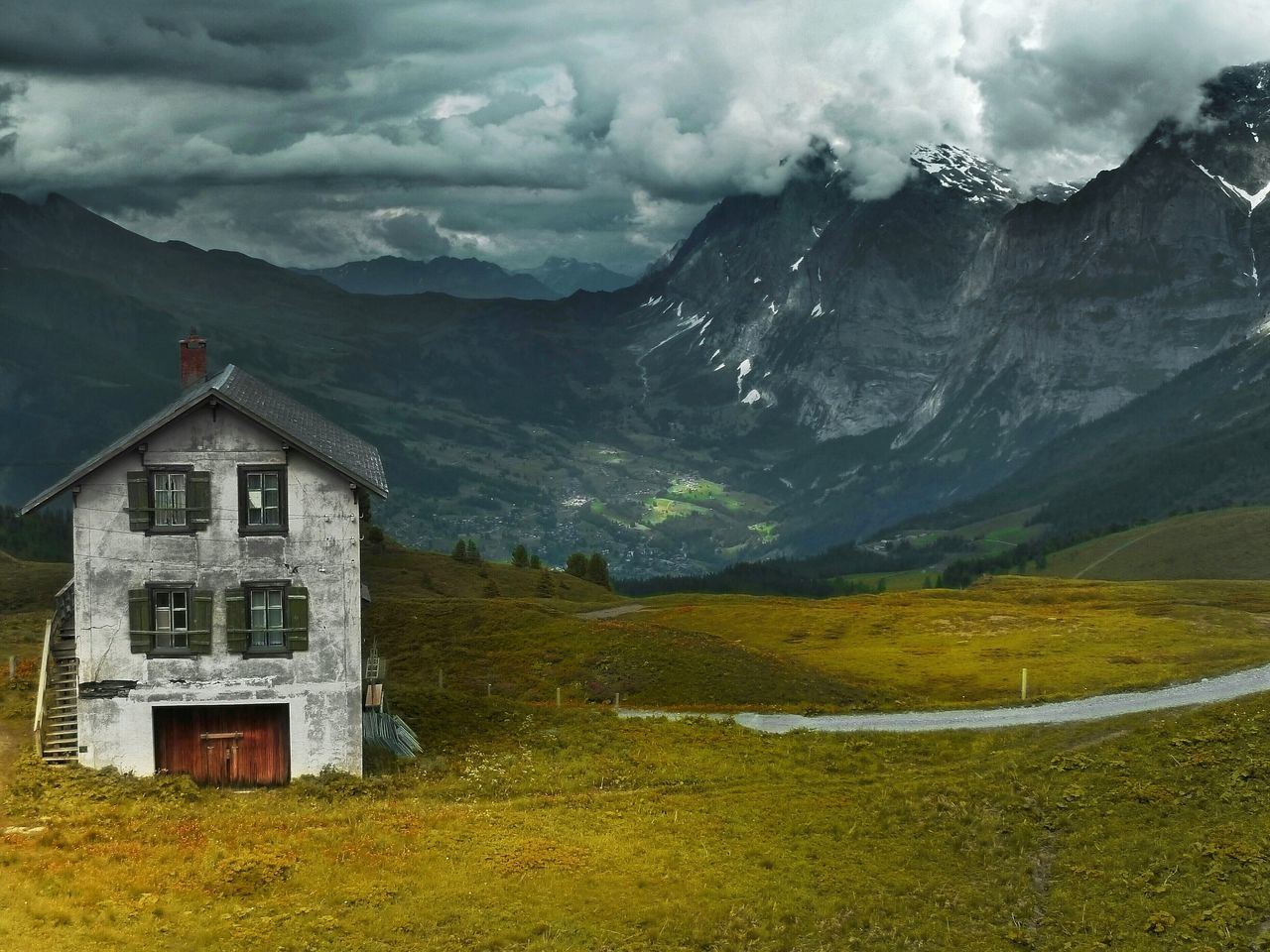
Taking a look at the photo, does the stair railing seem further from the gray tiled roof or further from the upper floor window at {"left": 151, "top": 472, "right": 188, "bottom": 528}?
the upper floor window at {"left": 151, "top": 472, "right": 188, "bottom": 528}

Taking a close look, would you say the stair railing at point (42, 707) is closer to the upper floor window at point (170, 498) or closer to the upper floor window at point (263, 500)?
the upper floor window at point (170, 498)

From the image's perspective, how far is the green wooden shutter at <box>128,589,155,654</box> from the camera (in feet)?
167

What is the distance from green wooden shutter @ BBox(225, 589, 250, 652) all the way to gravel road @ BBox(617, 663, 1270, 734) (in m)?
23.5

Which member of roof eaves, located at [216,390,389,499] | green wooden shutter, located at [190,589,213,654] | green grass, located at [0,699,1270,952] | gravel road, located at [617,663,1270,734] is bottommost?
green grass, located at [0,699,1270,952]

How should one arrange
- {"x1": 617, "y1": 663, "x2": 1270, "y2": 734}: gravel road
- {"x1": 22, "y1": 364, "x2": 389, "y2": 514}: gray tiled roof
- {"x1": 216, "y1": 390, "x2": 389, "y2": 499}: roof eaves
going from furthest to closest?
{"x1": 617, "y1": 663, "x2": 1270, "y2": 734}: gravel road
{"x1": 216, "y1": 390, "x2": 389, "y2": 499}: roof eaves
{"x1": 22, "y1": 364, "x2": 389, "y2": 514}: gray tiled roof

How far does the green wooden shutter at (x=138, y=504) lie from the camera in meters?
51.2

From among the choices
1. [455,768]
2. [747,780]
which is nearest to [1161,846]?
[747,780]

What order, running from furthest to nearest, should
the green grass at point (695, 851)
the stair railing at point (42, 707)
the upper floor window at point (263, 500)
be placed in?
the stair railing at point (42, 707) → the upper floor window at point (263, 500) → the green grass at point (695, 851)

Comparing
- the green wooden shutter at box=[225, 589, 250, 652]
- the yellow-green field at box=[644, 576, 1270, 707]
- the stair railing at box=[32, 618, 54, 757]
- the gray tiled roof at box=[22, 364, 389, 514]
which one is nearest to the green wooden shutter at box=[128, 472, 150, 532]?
the gray tiled roof at box=[22, 364, 389, 514]

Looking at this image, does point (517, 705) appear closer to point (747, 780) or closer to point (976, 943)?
point (747, 780)

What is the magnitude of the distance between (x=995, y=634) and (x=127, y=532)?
8303 centimetres

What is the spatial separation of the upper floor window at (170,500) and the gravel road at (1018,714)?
26333 mm

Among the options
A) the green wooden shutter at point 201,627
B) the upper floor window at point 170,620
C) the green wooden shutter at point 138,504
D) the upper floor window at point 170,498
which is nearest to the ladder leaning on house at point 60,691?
the upper floor window at point 170,620

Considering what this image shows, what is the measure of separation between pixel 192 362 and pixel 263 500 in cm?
1228
